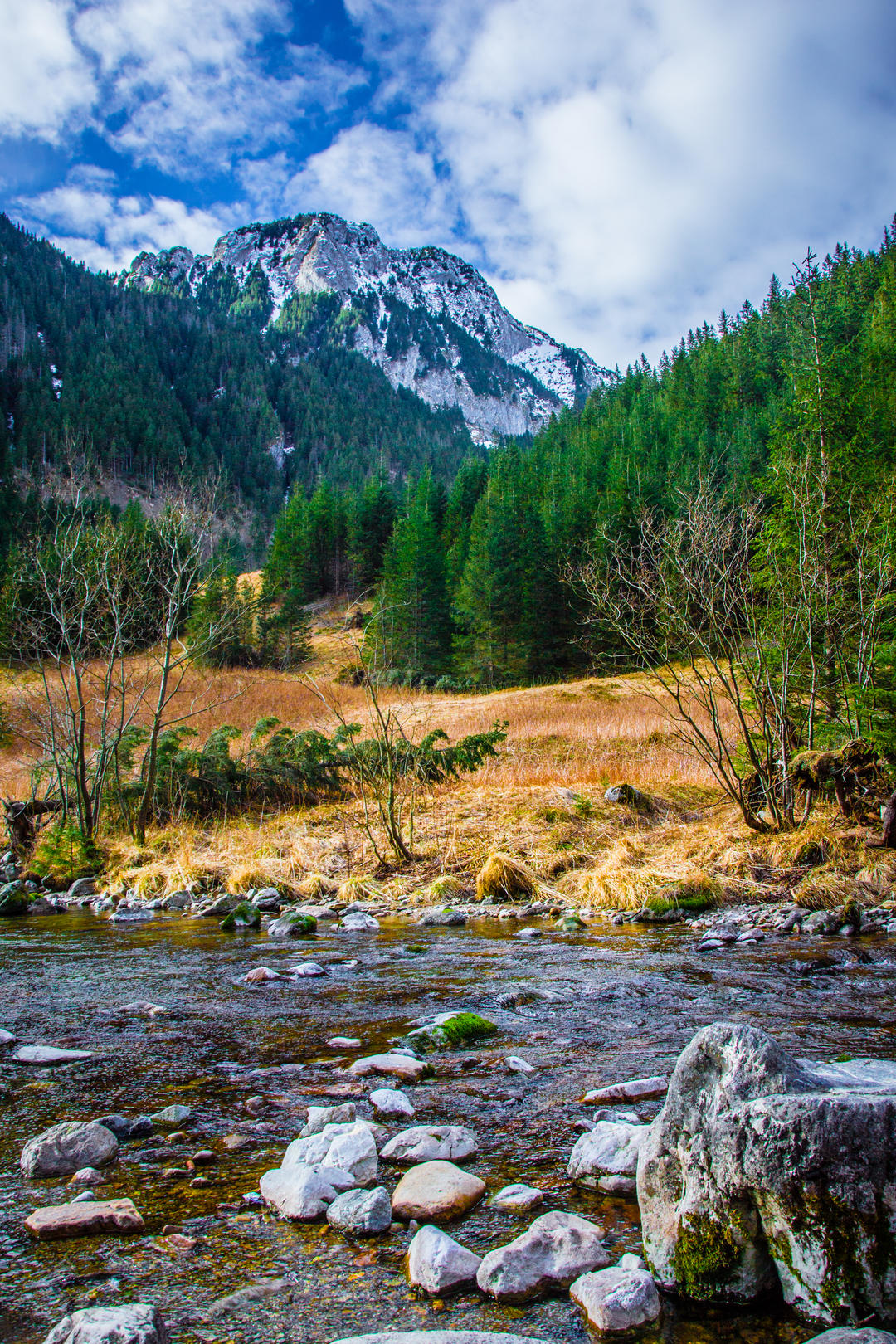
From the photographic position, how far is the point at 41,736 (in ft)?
43.9

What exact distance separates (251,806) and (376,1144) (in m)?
11.5

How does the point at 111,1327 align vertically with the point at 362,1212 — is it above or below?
above

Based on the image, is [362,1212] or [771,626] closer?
[362,1212]

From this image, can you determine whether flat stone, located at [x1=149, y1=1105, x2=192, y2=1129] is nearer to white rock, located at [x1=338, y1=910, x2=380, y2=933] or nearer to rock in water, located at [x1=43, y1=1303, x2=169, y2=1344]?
rock in water, located at [x1=43, y1=1303, x2=169, y2=1344]

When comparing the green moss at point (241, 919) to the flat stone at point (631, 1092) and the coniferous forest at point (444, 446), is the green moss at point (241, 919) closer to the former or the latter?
the coniferous forest at point (444, 446)

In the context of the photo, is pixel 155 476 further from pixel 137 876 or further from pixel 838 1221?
pixel 838 1221

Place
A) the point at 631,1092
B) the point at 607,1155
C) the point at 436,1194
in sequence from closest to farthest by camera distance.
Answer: the point at 436,1194 → the point at 607,1155 → the point at 631,1092

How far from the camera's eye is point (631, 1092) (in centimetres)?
297

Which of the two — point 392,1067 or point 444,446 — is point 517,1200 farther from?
point 444,446

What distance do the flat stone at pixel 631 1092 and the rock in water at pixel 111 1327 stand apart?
1926 millimetres

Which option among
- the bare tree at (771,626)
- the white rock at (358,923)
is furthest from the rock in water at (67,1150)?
the bare tree at (771,626)

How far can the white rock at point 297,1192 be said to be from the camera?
2162 mm

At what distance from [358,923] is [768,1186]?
21.0 ft

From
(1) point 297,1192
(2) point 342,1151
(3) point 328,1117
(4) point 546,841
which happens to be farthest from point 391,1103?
(4) point 546,841
